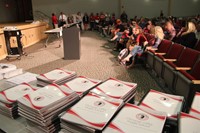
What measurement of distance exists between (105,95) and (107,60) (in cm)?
455

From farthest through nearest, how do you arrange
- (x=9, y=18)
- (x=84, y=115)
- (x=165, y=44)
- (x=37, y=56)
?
(x=9, y=18), (x=37, y=56), (x=165, y=44), (x=84, y=115)

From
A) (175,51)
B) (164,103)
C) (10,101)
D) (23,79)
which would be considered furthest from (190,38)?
(10,101)

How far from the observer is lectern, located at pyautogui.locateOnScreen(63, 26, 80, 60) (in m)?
5.45

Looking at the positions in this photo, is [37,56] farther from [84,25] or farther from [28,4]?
[28,4]

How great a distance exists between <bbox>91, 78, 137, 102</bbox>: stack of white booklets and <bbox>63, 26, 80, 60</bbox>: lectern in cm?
434

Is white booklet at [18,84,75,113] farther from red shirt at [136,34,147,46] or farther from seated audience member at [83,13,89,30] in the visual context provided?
seated audience member at [83,13,89,30]

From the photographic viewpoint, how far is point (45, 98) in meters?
1.07

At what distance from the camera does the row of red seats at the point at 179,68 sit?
7.78ft

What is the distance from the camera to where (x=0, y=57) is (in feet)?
19.3

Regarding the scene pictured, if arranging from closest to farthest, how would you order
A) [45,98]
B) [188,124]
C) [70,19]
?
[188,124]
[45,98]
[70,19]

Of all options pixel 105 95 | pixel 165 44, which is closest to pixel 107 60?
pixel 165 44

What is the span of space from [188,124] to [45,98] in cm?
80

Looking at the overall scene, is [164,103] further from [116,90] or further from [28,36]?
[28,36]

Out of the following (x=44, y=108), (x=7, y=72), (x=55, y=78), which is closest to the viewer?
(x=44, y=108)
